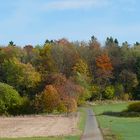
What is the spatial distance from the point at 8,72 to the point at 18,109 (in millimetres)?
19615

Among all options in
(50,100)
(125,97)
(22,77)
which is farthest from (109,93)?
(50,100)

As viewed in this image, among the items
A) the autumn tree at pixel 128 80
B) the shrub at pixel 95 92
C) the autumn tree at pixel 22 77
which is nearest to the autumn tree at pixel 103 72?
the shrub at pixel 95 92

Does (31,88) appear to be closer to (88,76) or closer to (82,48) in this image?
(88,76)

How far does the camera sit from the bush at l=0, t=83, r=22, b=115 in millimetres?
107219

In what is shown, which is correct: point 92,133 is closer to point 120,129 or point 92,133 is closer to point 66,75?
point 120,129

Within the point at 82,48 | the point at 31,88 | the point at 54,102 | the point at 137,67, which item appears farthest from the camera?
the point at 82,48

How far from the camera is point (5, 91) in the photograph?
10812 cm

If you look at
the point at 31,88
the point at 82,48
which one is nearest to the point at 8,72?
the point at 31,88

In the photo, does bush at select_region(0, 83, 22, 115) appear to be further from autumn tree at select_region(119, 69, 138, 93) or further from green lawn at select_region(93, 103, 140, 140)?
autumn tree at select_region(119, 69, 138, 93)

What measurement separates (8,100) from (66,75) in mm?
37142

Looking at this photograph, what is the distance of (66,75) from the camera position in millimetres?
143000

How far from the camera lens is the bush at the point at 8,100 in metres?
107

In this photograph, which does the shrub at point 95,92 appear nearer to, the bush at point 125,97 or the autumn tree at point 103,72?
the autumn tree at point 103,72

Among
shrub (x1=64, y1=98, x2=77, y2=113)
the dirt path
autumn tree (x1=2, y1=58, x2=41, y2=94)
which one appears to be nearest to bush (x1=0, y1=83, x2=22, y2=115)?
shrub (x1=64, y1=98, x2=77, y2=113)
